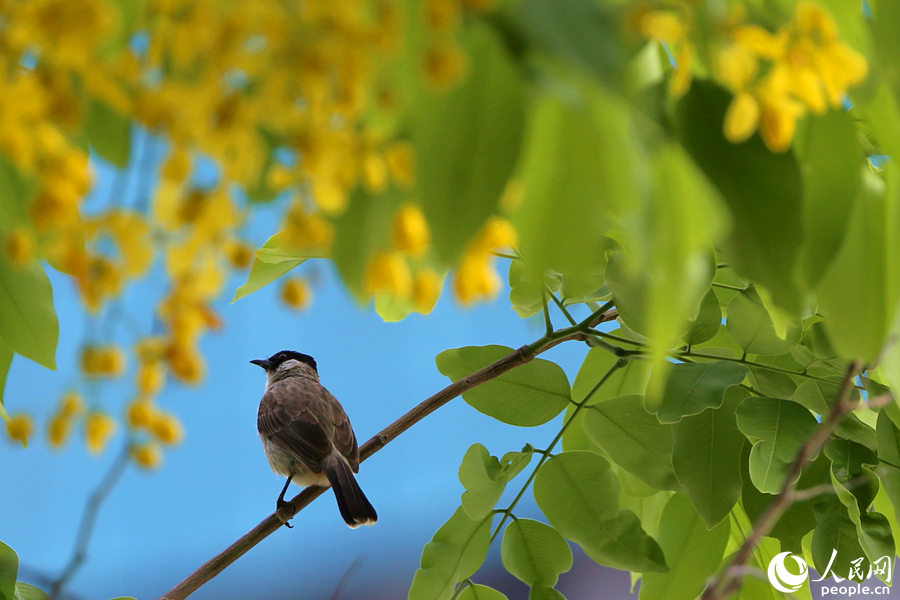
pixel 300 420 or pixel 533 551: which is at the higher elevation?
pixel 300 420

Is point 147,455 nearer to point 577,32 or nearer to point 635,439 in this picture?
point 577,32

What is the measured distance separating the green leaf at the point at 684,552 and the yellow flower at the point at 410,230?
573mm

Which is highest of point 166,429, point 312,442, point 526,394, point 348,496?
point 312,442

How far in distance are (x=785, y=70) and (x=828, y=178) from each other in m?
0.09

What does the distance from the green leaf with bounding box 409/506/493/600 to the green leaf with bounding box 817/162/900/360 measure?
47 cm

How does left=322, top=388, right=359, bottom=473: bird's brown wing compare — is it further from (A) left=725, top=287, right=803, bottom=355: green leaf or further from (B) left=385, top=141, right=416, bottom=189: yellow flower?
(B) left=385, top=141, right=416, bottom=189: yellow flower

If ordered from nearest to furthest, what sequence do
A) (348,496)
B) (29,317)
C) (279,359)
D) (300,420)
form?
(29,317)
(348,496)
(300,420)
(279,359)

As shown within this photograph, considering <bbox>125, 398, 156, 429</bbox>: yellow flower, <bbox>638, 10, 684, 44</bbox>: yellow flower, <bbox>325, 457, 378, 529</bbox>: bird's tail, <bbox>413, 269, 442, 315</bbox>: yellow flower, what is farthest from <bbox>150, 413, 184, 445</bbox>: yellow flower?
<bbox>325, 457, 378, 529</bbox>: bird's tail

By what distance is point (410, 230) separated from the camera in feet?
0.76

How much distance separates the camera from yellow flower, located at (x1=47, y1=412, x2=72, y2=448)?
0.95 feet

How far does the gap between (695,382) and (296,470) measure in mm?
1185

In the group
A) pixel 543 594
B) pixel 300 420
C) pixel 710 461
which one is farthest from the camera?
pixel 300 420

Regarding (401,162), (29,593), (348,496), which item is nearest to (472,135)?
(401,162)

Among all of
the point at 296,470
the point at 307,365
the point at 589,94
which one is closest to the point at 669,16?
the point at 589,94
